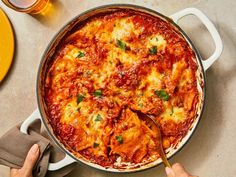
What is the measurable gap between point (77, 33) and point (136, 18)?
1.07ft

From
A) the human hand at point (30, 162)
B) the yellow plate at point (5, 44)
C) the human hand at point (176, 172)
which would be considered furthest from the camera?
the yellow plate at point (5, 44)

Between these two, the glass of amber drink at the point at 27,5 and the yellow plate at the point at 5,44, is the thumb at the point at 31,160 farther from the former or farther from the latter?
the glass of amber drink at the point at 27,5

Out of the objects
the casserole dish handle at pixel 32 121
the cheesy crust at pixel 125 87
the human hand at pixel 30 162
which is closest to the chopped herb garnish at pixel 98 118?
the cheesy crust at pixel 125 87

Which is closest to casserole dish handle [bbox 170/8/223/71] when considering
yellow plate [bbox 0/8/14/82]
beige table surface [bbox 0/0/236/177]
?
beige table surface [bbox 0/0/236/177]

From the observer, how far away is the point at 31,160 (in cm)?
239

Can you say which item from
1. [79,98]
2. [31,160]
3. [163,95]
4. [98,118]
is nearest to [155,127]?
[163,95]

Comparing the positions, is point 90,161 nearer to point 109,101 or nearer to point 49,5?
point 109,101

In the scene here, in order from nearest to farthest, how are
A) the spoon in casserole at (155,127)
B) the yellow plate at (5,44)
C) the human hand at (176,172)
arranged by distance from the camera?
the human hand at (176,172)
the spoon in casserole at (155,127)
the yellow plate at (5,44)

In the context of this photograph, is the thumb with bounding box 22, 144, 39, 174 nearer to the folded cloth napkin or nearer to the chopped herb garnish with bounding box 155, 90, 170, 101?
the folded cloth napkin

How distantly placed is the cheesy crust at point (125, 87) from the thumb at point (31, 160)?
151mm

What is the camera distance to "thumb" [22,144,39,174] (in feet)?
7.82

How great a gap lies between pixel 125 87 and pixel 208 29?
0.51m

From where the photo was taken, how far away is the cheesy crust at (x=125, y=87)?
7.55ft

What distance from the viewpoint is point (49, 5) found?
2.52m
